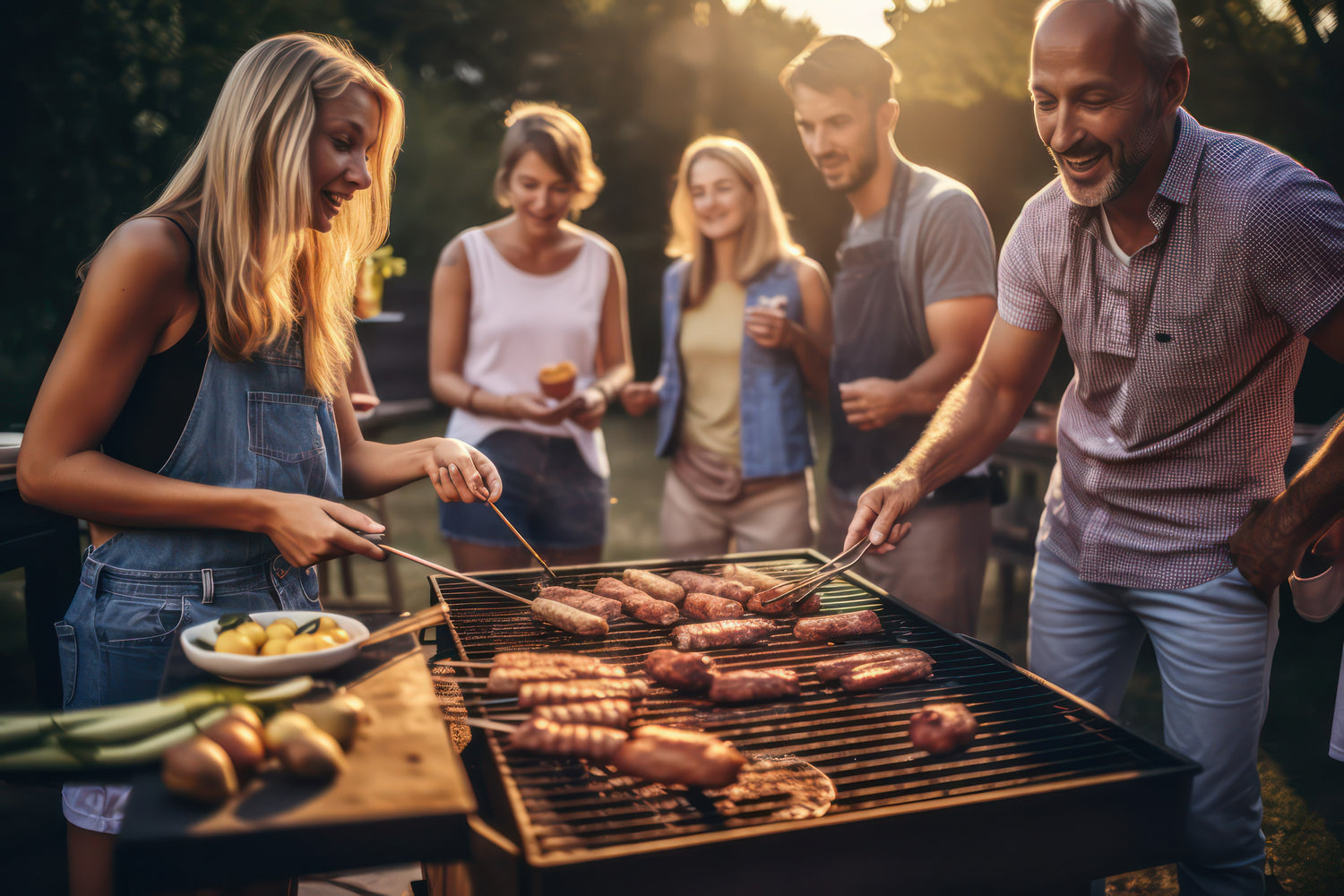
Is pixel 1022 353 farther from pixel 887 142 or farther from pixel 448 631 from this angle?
pixel 448 631

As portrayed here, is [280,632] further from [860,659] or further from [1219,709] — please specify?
[1219,709]

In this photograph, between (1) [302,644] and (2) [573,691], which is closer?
(1) [302,644]

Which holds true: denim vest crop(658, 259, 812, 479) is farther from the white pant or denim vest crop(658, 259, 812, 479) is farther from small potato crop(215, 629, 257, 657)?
small potato crop(215, 629, 257, 657)

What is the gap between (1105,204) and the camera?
2.35 m

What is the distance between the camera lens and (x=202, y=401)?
7.20 ft

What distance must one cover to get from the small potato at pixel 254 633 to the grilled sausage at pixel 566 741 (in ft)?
1.81

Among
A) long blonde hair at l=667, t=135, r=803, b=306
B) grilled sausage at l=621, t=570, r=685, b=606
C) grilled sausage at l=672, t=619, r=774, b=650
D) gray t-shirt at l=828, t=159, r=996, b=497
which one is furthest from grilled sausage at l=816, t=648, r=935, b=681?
long blonde hair at l=667, t=135, r=803, b=306

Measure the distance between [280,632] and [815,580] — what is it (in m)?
1.44

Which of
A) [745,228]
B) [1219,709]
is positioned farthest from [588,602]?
[745,228]

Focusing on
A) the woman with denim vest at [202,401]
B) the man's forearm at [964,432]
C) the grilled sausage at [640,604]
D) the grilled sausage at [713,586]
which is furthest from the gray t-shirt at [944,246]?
the woman with denim vest at [202,401]

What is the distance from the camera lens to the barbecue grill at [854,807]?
1456mm

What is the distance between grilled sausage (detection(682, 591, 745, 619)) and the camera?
2525mm

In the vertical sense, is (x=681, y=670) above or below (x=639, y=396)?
below

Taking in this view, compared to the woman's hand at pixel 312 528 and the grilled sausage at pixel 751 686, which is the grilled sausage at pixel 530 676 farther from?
the woman's hand at pixel 312 528
